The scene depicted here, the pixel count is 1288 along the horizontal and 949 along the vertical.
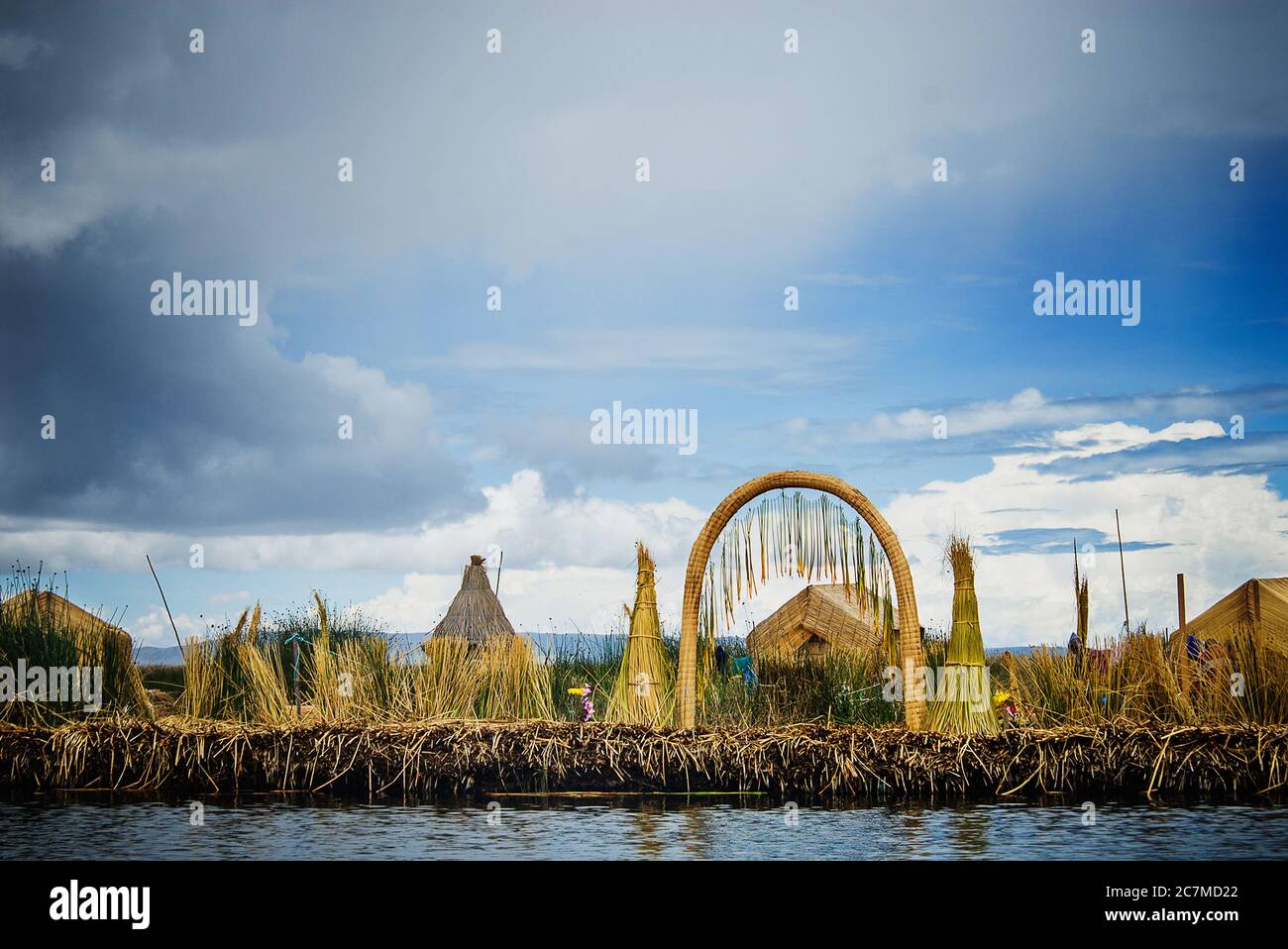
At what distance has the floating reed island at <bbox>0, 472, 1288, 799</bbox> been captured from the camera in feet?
35.7

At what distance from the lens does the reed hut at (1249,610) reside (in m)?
20.5

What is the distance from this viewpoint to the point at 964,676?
1134 centimetres

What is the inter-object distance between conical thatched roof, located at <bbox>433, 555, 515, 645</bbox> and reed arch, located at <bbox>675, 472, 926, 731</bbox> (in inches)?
267

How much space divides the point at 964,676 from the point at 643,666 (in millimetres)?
3151

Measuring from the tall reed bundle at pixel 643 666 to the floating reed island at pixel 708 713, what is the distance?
0.07ft

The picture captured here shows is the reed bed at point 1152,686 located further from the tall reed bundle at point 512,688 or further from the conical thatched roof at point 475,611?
the conical thatched roof at point 475,611

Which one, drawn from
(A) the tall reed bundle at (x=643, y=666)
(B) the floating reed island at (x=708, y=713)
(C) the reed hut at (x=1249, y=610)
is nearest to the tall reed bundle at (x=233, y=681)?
(B) the floating reed island at (x=708, y=713)

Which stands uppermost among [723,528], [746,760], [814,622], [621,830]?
[723,528]

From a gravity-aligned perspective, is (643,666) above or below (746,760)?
above

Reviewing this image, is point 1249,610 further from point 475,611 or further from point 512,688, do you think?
point 512,688

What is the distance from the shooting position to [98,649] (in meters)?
12.8

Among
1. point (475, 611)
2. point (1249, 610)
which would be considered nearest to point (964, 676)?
point (475, 611)
